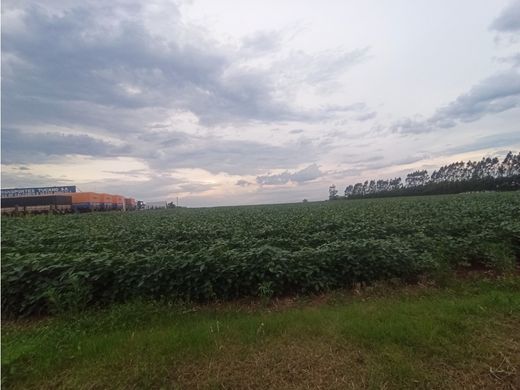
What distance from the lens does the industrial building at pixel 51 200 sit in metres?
49.8

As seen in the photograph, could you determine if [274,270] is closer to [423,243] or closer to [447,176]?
[423,243]

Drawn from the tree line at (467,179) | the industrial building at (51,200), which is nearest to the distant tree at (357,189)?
the tree line at (467,179)

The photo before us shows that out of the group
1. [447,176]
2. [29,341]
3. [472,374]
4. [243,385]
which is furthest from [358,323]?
[447,176]

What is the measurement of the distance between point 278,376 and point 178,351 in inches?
45.6

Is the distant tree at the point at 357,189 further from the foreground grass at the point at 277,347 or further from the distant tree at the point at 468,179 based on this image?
the foreground grass at the point at 277,347

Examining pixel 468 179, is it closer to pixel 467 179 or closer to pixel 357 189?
pixel 467 179

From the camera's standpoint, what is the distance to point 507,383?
2.65 meters

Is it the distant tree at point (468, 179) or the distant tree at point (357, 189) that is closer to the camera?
the distant tree at point (468, 179)

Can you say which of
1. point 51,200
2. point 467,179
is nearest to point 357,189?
point 467,179

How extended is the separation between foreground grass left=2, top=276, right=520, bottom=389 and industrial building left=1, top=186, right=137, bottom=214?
46643 mm

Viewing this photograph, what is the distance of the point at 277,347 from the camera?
3.31 m

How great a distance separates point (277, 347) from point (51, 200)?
65241mm

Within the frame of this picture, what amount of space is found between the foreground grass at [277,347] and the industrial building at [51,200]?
46.6 metres

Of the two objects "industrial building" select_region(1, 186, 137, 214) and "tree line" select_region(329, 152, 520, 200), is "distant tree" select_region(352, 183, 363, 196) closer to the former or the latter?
"tree line" select_region(329, 152, 520, 200)
